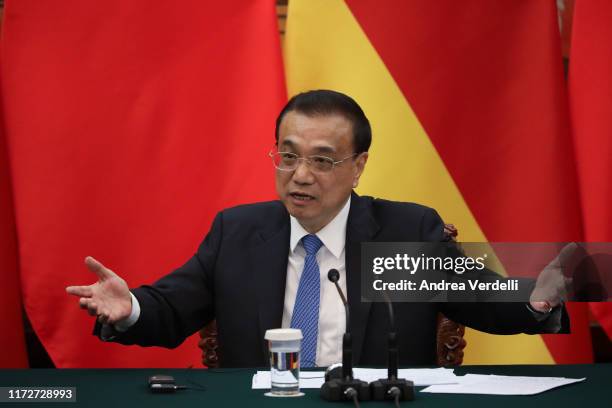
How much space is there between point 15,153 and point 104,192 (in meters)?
0.35

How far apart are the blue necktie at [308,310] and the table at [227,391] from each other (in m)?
0.31

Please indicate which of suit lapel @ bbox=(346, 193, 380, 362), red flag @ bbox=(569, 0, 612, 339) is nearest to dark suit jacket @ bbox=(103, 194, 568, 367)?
suit lapel @ bbox=(346, 193, 380, 362)

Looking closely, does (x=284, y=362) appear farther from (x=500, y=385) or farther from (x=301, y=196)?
(x=301, y=196)

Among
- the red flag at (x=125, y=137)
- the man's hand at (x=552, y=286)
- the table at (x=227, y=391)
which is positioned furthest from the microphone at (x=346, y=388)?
the red flag at (x=125, y=137)

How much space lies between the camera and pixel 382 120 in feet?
10.8

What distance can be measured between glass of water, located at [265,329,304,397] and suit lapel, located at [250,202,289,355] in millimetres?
634

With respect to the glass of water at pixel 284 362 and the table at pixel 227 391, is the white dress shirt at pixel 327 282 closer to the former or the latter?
the table at pixel 227 391

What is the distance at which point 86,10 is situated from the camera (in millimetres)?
3180

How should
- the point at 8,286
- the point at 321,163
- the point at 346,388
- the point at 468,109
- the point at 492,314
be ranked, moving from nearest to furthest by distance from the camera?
the point at 346,388 → the point at 492,314 → the point at 321,163 → the point at 8,286 → the point at 468,109

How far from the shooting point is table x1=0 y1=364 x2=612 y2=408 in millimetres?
1721

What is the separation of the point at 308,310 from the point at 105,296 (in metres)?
0.60

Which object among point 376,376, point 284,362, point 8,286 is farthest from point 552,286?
point 8,286

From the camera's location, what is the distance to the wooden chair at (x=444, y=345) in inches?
100

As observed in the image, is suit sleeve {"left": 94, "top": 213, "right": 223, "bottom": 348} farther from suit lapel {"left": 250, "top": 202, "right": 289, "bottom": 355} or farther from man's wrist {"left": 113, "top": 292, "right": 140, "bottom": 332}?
suit lapel {"left": 250, "top": 202, "right": 289, "bottom": 355}
